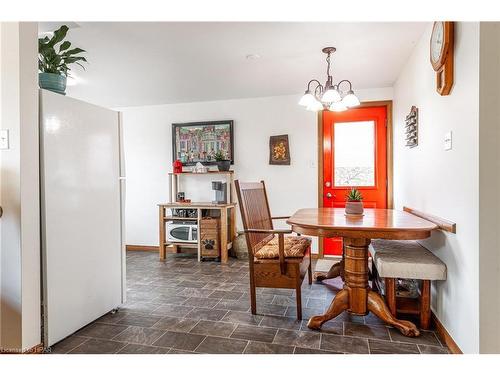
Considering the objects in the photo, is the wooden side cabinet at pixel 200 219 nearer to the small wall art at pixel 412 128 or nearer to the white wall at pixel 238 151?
the white wall at pixel 238 151

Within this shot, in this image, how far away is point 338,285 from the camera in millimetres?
3131

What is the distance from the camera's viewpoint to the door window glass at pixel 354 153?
4.21 meters

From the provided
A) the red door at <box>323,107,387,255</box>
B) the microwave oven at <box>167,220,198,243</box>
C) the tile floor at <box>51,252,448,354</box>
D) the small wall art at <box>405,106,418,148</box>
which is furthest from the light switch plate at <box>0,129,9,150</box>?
the red door at <box>323,107,387,255</box>

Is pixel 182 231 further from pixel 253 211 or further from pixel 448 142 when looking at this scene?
pixel 448 142

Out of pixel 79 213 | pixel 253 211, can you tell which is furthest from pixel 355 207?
pixel 79 213

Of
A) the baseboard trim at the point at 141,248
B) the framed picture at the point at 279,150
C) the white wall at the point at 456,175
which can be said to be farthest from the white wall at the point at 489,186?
the baseboard trim at the point at 141,248

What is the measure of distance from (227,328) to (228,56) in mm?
2434

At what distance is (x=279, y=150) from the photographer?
4469 millimetres

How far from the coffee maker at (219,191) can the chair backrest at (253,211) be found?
1.35 meters

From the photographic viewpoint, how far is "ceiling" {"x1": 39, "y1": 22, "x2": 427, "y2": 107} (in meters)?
2.47
